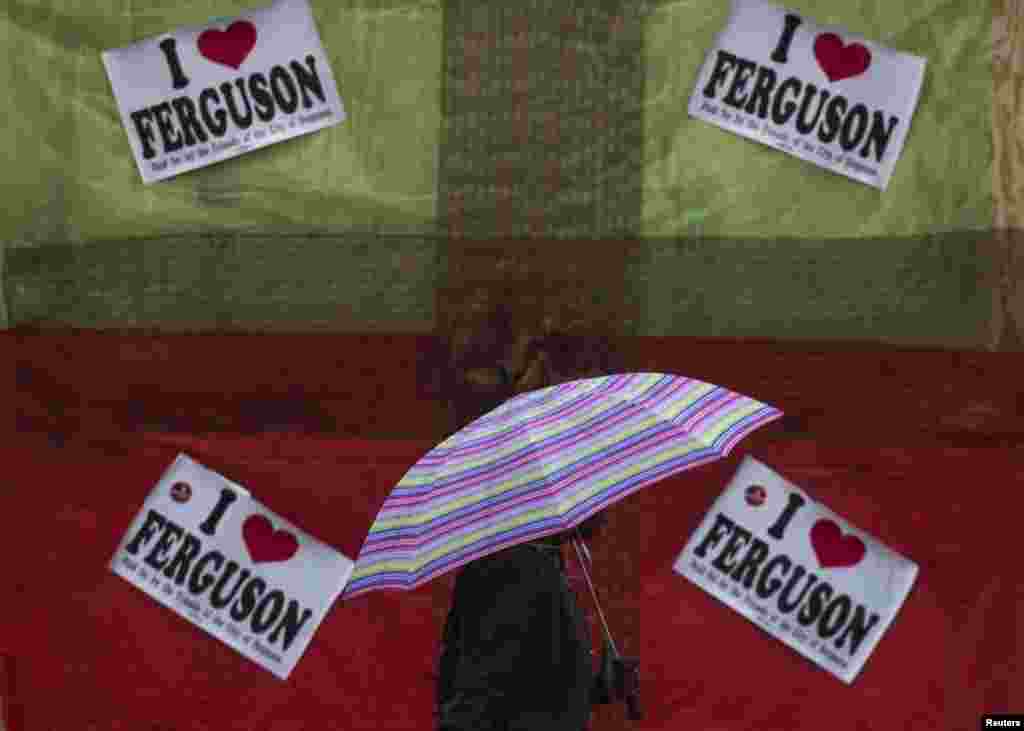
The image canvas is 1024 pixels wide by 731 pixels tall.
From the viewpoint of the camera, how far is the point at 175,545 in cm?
369

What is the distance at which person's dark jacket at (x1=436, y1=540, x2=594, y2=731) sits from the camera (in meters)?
2.65

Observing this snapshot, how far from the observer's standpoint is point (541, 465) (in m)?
2.55

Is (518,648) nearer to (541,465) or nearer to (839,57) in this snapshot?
(541,465)

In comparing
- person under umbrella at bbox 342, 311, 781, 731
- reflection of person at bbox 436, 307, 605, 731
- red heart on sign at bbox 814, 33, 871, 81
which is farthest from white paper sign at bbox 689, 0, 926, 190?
reflection of person at bbox 436, 307, 605, 731

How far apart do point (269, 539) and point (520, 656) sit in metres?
1.17

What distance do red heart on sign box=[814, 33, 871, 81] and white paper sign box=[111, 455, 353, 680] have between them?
1516 mm

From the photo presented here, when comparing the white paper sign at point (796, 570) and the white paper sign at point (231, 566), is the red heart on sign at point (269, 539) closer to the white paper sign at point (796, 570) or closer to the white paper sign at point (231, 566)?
the white paper sign at point (231, 566)

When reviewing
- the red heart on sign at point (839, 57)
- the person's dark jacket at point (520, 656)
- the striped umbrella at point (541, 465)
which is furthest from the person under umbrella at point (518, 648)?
the red heart on sign at point (839, 57)

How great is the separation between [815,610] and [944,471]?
0.42 m

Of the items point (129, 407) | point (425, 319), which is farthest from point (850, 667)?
point (129, 407)

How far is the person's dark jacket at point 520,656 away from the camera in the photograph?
2.65 metres

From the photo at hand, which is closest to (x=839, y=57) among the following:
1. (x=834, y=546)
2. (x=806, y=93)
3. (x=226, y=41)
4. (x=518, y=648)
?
(x=806, y=93)

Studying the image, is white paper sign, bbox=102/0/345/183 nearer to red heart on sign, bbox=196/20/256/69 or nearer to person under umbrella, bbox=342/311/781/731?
red heart on sign, bbox=196/20/256/69

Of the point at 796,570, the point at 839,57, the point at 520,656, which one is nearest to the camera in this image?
the point at 520,656
